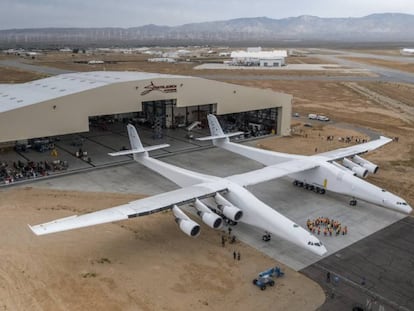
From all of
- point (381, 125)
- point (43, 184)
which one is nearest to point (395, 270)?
point (43, 184)

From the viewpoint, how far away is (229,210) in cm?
2911

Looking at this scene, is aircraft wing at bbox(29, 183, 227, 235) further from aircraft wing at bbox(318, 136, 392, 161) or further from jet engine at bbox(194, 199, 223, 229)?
aircraft wing at bbox(318, 136, 392, 161)

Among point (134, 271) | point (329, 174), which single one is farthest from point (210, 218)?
point (329, 174)

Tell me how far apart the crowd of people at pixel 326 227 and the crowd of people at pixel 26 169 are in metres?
27.4

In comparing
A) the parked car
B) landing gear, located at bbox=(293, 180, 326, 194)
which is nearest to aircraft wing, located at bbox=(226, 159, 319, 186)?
landing gear, located at bbox=(293, 180, 326, 194)

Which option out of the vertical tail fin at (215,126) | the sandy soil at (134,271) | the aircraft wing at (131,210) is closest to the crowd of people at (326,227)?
the sandy soil at (134,271)

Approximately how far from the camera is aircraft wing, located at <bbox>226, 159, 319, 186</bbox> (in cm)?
3391

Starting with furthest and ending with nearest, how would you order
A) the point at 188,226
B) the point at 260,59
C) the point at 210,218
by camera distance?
the point at 260,59, the point at 210,218, the point at 188,226

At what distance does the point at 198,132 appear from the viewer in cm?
6241

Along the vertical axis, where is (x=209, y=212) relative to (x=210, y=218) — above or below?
above

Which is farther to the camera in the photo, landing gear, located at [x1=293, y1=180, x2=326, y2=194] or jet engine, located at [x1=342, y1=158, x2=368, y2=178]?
jet engine, located at [x1=342, y1=158, x2=368, y2=178]

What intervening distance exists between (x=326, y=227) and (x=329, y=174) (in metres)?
7.62

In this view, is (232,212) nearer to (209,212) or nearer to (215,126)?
(209,212)

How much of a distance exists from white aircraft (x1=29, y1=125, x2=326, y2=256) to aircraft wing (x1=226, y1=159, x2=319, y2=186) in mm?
212
